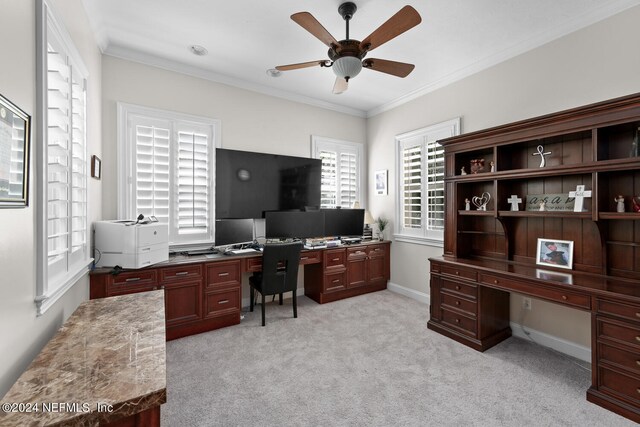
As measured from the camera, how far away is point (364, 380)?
2.26 metres

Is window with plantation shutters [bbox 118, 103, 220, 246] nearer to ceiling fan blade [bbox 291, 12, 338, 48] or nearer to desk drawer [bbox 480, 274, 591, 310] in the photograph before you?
ceiling fan blade [bbox 291, 12, 338, 48]

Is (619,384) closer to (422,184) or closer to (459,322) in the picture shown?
(459,322)

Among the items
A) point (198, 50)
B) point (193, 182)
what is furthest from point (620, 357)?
point (198, 50)

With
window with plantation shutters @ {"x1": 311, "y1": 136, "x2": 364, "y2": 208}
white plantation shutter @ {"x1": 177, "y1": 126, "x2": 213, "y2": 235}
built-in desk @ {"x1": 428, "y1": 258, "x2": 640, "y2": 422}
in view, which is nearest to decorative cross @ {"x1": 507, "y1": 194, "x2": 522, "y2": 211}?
built-in desk @ {"x1": 428, "y1": 258, "x2": 640, "y2": 422}

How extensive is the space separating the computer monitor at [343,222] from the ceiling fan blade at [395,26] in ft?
8.22

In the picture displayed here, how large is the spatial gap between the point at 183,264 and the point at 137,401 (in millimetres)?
2109

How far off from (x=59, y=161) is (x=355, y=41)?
2.24 m

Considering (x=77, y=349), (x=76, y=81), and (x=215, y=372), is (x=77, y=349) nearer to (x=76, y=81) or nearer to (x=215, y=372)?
(x=215, y=372)

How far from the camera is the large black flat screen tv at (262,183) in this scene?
358 cm

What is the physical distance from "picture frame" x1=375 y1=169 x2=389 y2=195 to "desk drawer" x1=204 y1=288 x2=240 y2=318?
9.36ft

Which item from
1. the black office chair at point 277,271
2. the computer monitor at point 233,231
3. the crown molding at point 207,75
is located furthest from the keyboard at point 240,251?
the crown molding at point 207,75

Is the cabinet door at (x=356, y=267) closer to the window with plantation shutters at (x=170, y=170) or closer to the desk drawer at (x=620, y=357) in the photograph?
the window with plantation shutters at (x=170, y=170)

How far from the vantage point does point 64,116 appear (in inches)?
70.6

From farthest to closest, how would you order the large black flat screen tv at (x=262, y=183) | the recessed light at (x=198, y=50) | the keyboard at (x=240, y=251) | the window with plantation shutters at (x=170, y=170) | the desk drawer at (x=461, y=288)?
1. the large black flat screen tv at (x=262, y=183)
2. the keyboard at (x=240, y=251)
3. the window with plantation shutters at (x=170, y=170)
4. the recessed light at (x=198, y=50)
5. the desk drawer at (x=461, y=288)
